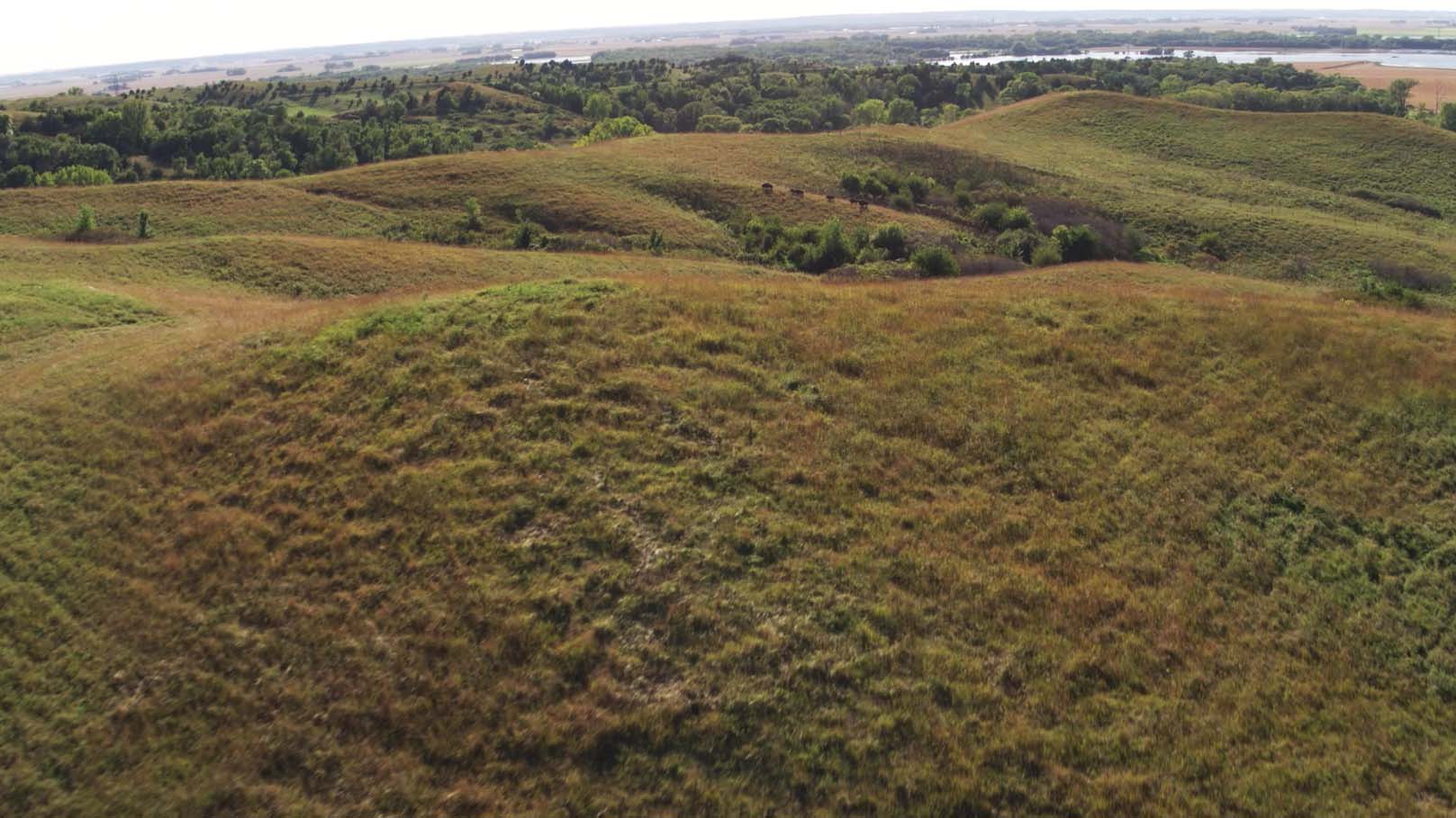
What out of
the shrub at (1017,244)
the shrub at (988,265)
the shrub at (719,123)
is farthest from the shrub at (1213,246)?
the shrub at (719,123)

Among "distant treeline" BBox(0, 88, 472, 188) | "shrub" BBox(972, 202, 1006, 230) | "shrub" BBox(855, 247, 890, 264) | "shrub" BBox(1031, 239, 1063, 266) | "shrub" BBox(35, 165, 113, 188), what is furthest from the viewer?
"distant treeline" BBox(0, 88, 472, 188)

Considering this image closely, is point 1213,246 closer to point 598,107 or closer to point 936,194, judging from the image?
point 936,194

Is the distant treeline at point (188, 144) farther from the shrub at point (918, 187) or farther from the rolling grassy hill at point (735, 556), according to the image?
the rolling grassy hill at point (735, 556)

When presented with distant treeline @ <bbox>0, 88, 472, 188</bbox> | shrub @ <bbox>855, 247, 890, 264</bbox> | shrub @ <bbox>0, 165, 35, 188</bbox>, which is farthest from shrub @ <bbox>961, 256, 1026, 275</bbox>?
shrub @ <bbox>0, 165, 35, 188</bbox>

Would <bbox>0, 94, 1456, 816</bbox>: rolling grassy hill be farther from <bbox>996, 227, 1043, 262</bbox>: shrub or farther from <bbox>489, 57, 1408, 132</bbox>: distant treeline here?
<bbox>489, 57, 1408, 132</bbox>: distant treeline

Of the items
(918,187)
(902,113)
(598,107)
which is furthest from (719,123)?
(918,187)

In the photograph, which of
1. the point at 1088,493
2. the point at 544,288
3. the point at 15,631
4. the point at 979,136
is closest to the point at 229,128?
the point at 979,136

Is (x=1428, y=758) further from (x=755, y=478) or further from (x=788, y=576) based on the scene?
(x=755, y=478)
